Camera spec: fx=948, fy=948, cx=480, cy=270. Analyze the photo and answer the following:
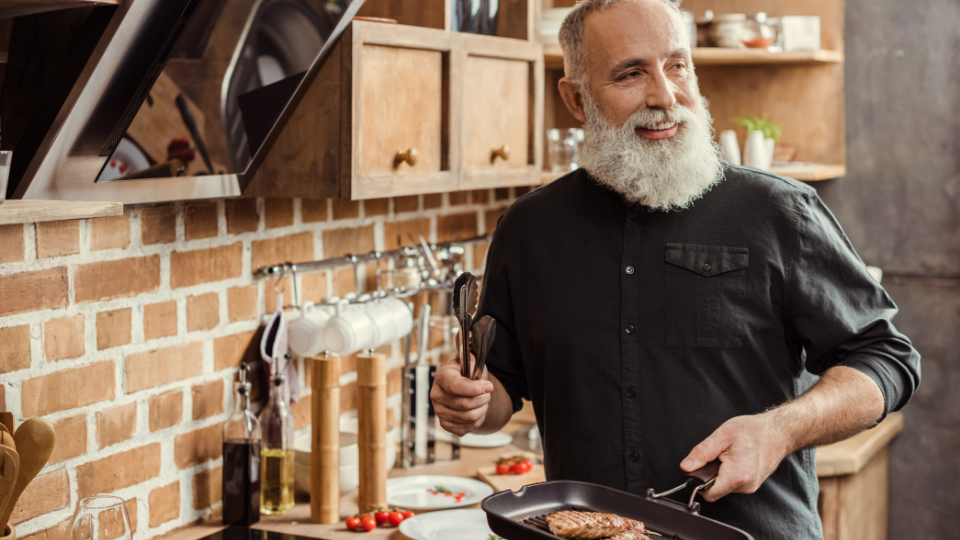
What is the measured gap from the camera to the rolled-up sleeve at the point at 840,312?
4.60ft

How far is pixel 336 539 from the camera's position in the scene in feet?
5.80

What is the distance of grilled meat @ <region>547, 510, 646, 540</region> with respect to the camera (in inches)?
47.8

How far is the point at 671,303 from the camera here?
152cm

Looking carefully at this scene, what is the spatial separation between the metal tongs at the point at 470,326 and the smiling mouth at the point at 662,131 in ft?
1.33

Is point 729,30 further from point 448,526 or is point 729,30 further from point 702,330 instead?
point 448,526

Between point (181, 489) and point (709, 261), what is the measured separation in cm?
108

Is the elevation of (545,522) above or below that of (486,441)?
above

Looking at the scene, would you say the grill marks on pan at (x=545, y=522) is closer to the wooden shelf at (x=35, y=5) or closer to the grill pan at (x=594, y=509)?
the grill pan at (x=594, y=509)

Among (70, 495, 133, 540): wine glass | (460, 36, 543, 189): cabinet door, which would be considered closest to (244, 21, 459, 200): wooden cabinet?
(460, 36, 543, 189): cabinet door

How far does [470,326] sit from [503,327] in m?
0.30

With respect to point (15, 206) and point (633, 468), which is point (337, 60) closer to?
point (15, 206)

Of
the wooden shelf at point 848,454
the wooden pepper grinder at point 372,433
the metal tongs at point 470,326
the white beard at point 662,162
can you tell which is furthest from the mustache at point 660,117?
the wooden shelf at point 848,454

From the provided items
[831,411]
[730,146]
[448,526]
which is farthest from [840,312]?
[730,146]

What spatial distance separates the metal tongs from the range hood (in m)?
0.54
